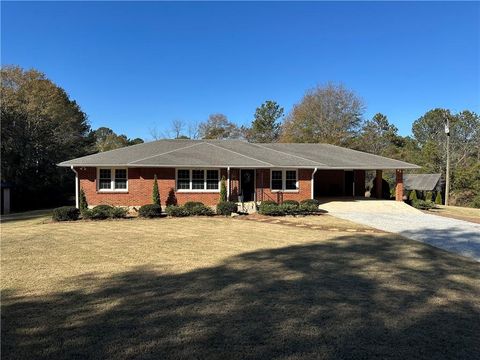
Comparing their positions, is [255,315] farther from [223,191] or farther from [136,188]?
[136,188]

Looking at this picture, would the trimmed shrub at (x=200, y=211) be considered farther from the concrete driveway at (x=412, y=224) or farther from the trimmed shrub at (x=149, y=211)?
the concrete driveway at (x=412, y=224)

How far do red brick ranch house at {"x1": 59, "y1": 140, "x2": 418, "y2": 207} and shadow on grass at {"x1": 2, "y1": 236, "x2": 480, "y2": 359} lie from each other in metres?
13.2

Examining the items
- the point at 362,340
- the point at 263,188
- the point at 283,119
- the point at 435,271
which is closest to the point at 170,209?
the point at 263,188

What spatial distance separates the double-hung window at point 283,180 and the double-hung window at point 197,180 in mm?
3394

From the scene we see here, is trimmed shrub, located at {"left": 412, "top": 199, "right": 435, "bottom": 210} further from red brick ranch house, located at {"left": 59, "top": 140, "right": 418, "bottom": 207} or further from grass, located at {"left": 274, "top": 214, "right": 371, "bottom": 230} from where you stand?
grass, located at {"left": 274, "top": 214, "right": 371, "bottom": 230}

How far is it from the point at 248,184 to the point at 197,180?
352 centimetres

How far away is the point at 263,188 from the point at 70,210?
1036 cm

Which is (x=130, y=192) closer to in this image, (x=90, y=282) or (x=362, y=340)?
(x=90, y=282)

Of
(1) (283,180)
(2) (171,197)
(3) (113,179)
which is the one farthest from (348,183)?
(3) (113,179)

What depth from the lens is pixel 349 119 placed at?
46906mm

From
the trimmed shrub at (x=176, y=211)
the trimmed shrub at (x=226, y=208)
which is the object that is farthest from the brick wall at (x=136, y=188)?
the trimmed shrub at (x=226, y=208)

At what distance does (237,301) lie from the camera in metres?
5.98

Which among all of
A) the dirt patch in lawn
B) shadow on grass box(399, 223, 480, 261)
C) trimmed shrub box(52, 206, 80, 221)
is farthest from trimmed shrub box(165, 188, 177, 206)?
shadow on grass box(399, 223, 480, 261)

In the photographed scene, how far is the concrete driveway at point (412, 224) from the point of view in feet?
39.9
